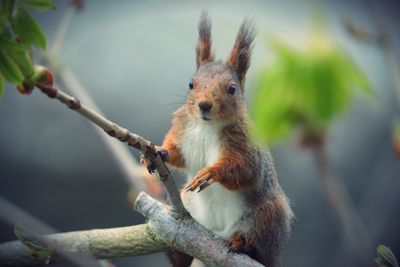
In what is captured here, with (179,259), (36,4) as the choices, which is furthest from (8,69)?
(179,259)

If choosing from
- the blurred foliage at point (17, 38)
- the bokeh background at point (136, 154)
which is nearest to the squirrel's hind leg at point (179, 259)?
the blurred foliage at point (17, 38)

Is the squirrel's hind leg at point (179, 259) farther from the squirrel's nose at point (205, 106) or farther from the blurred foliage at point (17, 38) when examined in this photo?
the blurred foliage at point (17, 38)

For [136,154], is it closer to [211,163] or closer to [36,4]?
[211,163]

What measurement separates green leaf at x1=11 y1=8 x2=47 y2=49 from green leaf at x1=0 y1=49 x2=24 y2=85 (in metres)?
0.07

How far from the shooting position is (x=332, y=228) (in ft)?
13.0

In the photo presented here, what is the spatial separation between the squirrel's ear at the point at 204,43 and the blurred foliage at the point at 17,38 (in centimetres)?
76

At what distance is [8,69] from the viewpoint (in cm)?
111

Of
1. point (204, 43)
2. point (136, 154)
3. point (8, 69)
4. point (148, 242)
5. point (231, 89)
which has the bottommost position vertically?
point (136, 154)

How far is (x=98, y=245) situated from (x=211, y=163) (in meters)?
0.45

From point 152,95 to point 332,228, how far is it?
1469mm

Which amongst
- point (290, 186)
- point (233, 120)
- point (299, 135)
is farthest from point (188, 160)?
point (290, 186)

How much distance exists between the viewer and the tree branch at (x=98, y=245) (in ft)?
5.51

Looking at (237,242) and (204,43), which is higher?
(204,43)

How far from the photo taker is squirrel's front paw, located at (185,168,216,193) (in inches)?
63.3
